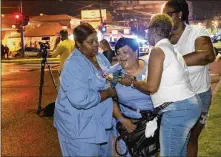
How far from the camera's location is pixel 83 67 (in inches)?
125

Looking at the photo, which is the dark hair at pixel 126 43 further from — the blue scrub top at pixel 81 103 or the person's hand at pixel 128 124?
the person's hand at pixel 128 124

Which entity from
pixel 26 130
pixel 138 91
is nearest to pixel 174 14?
pixel 138 91

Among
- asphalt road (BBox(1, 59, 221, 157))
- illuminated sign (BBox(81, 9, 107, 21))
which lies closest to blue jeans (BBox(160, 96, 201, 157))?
asphalt road (BBox(1, 59, 221, 157))

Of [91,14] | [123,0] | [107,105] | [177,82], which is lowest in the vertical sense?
[107,105]

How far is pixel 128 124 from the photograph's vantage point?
3.57m

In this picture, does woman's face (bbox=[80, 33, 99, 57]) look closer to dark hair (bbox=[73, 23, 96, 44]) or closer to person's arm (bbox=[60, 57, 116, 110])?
dark hair (bbox=[73, 23, 96, 44])

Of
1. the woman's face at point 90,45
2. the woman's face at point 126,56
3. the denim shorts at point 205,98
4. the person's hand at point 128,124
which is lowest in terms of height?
the person's hand at point 128,124

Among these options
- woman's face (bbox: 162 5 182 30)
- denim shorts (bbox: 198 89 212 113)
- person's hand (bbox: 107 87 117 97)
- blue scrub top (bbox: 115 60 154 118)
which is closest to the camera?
person's hand (bbox: 107 87 117 97)

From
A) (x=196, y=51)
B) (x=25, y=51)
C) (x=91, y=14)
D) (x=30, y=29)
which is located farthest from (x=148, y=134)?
(x=91, y=14)

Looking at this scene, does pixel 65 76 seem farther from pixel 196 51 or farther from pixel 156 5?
pixel 156 5

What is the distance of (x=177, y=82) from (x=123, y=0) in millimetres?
97015

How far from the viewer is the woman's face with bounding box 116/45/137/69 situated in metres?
3.61

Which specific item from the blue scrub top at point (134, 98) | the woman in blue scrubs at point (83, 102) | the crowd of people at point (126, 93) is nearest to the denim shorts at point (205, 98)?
the crowd of people at point (126, 93)

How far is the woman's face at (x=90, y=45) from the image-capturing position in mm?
3277
